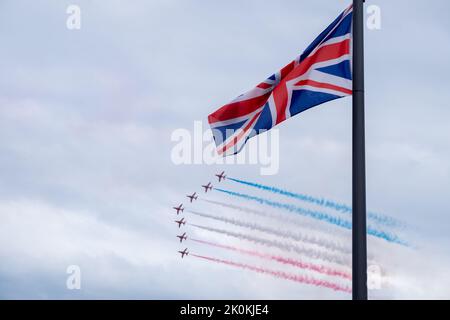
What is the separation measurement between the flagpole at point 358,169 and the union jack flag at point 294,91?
0.62m

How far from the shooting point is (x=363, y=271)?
13719 millimetres

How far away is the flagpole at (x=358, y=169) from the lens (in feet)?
45.0

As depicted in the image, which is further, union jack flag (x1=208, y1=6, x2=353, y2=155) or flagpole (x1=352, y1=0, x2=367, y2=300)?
union jack flag (x1=208, y1=6, x2=353, y2=155)

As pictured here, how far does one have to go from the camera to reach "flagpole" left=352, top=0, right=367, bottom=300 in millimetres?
13712

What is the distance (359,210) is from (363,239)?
53 centimetres

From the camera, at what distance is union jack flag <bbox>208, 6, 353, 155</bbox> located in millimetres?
15820

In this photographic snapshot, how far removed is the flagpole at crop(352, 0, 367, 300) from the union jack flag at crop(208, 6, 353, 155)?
0.62 meters
